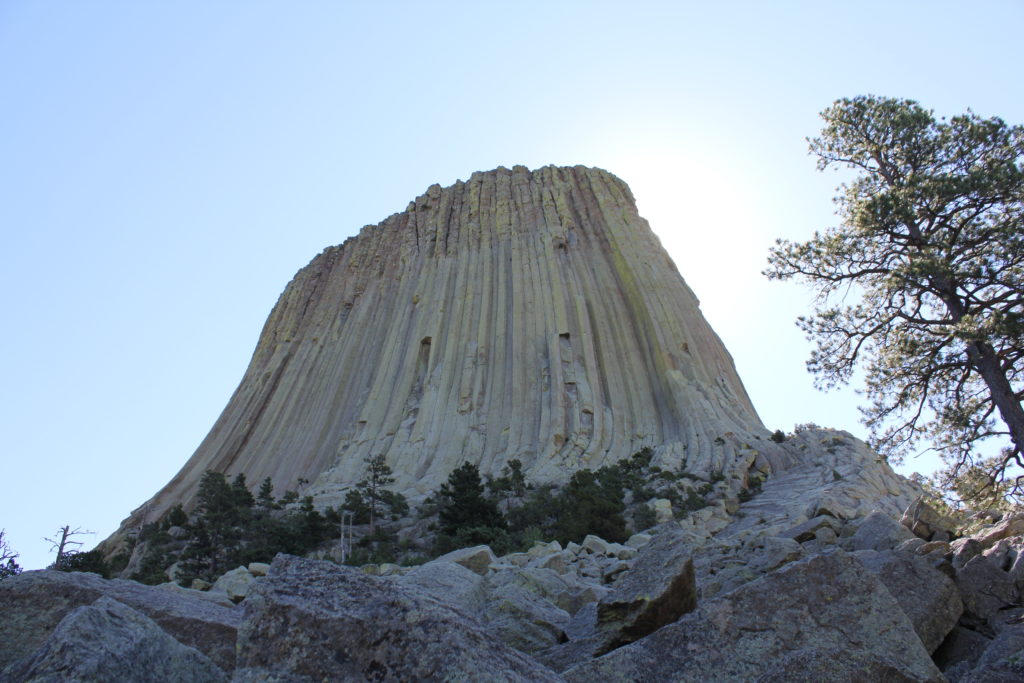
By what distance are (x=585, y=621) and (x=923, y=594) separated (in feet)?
7.14

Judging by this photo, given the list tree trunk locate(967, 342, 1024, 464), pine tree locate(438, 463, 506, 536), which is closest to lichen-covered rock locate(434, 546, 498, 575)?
tree trunk locate(967, 342, 1024, 464)

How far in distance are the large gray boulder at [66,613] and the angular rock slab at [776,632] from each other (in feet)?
6.81

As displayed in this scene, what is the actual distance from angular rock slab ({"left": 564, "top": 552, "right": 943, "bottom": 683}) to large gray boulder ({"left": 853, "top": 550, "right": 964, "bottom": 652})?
62 cm

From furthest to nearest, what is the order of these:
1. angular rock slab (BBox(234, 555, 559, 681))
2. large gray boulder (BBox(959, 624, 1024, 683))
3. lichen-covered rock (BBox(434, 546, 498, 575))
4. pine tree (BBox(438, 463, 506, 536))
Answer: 1. pine tree (BBox(438, 463, 506, 536))
2. lichen-covered rock (BBox(434, 546, 498, 575))
3. large gray boulder (BBox(959, 624, 1024, 683))
4. angular rock slab (BBox(234, 555, 559, 681))

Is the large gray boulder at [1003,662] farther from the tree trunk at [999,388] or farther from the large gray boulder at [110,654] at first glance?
the tree trunk at [999,388]

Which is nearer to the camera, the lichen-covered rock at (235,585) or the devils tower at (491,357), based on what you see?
the lichen-covered rock at (235,585)

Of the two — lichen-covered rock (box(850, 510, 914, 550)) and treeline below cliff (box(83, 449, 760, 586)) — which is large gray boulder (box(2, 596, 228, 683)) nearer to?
lichen-covered rock (box(850, 510, 914, 550))

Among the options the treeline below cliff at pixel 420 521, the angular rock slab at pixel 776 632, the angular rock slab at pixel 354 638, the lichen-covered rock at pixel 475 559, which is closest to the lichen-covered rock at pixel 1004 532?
the angular rock slab at pixel 776 632

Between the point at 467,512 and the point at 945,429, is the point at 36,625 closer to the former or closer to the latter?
the point at 945,429

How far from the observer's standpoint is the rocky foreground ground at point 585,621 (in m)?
3.11

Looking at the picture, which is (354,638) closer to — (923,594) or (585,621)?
(585,621)

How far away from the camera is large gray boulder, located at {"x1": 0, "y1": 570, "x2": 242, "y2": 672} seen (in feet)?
14.3

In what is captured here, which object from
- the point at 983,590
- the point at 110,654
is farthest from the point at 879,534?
the point at 110,654

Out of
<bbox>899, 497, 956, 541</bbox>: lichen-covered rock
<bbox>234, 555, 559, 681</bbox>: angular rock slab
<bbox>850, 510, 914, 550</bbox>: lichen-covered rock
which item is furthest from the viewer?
<bbox>899, 497, 956, 541</bbox>: lichen-covered rock
